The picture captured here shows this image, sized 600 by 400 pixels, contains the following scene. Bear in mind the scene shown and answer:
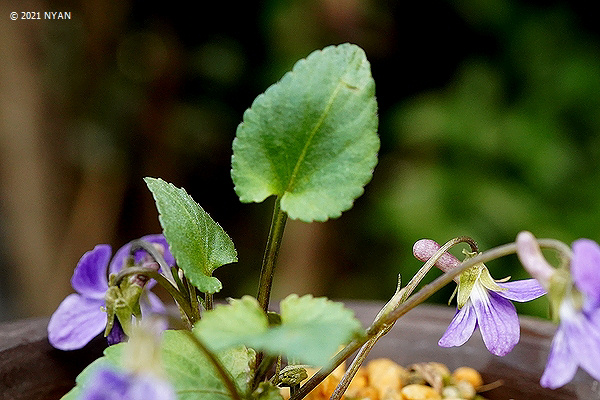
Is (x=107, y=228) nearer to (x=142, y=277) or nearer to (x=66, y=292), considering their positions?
(x=66, y=292)

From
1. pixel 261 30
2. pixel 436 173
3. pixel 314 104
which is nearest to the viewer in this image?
pixel 314 104

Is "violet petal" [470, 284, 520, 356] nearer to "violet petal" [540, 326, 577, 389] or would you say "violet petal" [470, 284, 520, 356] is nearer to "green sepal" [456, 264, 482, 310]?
"green sepal" [456, 264, 482, 310]

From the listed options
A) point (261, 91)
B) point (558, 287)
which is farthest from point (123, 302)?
point (261, 91)

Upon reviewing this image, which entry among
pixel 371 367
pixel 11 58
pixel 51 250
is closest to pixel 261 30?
pixel 11 58

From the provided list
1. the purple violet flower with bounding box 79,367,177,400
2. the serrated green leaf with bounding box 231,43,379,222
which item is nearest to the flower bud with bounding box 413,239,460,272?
the serrated green leaf with bounding box 231,43,379,222

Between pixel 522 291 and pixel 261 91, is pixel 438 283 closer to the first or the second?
pixel 522 291

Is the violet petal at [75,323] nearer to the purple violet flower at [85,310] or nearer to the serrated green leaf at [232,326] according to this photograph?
the purple violet flower at [85,310]
